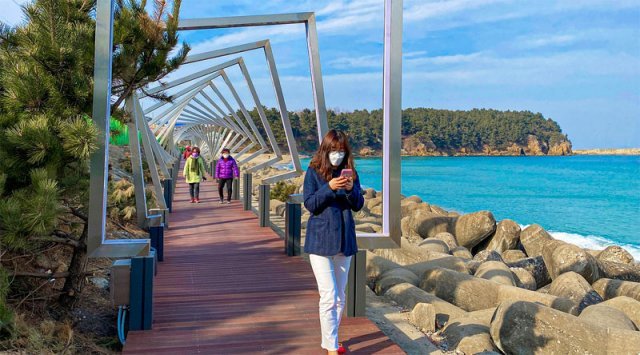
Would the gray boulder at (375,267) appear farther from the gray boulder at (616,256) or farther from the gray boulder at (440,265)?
the gray boulder at (616,256)

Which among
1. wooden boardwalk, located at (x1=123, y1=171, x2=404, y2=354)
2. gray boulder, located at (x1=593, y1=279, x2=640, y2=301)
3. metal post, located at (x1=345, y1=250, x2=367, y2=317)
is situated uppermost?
metal post, located at (x1=345, y1=250, x2=367, y2=317)

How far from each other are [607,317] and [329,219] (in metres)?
4.02

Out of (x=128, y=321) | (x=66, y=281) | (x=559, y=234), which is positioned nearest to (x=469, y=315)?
(x=128, y=321)

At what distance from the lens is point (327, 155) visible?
4168 millimetres

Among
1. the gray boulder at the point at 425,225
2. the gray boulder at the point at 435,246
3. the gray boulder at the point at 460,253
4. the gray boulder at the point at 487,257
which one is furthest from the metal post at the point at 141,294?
the gray boulder at the point at 425,225

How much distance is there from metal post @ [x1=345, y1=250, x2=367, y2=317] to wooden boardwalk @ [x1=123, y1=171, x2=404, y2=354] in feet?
0.30

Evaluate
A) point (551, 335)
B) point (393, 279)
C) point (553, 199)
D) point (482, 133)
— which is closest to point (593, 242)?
point (393, 279)

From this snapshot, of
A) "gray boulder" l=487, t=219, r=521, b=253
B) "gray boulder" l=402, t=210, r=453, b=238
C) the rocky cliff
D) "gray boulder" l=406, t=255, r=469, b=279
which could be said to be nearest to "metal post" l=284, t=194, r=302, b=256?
"gray boulder" l=406, t=255, r=469, b=279

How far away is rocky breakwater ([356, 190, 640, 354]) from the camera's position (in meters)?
5.34

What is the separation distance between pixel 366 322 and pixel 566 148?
157809 millimetres

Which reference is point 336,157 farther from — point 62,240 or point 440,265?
point 440,265

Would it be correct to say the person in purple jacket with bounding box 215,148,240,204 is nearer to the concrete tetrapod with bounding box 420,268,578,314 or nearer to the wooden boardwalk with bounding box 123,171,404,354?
the wooden boardwalk with bounding box 123,171,404,354

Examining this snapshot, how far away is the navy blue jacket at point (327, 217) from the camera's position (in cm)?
409

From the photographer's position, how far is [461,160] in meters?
123
